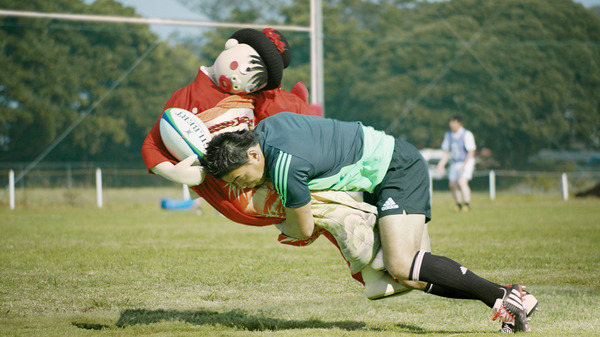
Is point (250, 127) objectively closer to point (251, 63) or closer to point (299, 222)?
point (251, 63)

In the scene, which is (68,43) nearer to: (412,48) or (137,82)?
(137,82)

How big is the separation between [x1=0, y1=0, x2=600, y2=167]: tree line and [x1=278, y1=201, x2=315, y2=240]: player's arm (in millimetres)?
14929

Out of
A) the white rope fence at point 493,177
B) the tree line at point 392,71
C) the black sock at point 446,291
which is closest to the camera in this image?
the black sock at point 446,291

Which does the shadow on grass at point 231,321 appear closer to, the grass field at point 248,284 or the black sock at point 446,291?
the grass field at point 248,284

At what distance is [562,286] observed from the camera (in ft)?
18.1

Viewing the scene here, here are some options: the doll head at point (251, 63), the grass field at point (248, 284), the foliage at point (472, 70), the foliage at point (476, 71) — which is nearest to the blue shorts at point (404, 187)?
the grass field at point (248, 284)

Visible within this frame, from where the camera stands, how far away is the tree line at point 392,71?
1820cm

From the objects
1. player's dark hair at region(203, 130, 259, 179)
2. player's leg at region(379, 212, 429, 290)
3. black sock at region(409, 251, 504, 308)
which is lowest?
black sock at region(409, 251, 504, 308)

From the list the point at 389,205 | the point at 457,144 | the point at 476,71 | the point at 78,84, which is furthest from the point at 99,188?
the point at 389,205

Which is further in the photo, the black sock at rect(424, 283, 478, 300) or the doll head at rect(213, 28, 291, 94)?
the doll head at rect(213, 28, 291, 94)

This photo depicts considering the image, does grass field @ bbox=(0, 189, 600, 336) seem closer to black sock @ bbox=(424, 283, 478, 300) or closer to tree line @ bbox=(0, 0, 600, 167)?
black sock @ bbox=(424, 283, 478, 300)

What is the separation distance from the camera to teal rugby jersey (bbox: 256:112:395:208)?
3359mm

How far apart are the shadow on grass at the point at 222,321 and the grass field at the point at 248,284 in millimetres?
10

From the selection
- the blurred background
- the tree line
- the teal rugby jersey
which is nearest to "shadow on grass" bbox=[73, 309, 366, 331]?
→ the teal rugby jersey
